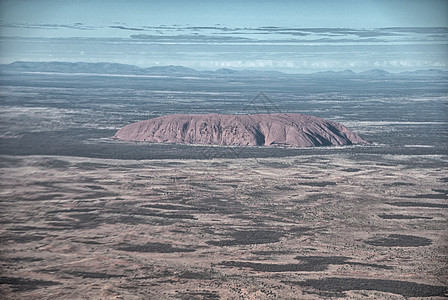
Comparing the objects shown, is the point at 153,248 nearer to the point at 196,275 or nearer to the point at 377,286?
the point at 196,275

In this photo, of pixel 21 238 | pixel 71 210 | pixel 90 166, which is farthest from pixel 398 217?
pixel 90 166

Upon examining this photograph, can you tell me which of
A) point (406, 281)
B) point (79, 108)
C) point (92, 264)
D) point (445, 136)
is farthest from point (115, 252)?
point (79, 108)

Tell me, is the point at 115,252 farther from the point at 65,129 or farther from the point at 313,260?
the point at 65,129

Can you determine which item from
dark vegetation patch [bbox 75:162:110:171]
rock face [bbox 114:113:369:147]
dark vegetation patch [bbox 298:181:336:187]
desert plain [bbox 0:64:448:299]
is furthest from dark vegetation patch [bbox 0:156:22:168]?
dark vegetation patch [bbox 298:181:336:187]

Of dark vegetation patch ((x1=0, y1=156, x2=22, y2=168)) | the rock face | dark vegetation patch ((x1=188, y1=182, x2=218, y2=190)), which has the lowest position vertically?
dark vegetation patch ((x1=188, y1=182, x2=218, y2=190))

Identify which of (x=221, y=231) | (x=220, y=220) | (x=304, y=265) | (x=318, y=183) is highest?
(x=318, y=183)

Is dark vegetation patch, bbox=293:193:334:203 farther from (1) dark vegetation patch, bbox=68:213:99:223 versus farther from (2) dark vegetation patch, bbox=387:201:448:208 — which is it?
(1) dark vegetation patch, bbox=68:213:99:223

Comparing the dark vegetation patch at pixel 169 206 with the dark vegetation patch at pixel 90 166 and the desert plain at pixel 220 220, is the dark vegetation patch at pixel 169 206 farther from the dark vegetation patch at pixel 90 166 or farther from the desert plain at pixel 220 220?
the dark vegetation patch at pixel 90 166

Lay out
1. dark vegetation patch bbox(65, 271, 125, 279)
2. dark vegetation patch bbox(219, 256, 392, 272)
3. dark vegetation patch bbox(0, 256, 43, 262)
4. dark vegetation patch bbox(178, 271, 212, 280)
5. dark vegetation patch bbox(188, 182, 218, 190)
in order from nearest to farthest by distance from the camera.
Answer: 1. dark vegetation patch bbox(65, 271, 125, 279)
2. dark vegetation patch bbox(178, 271, 212, 280)
3. dark vegetation patch bbox(219, 256, 392, 272)
4. dark vegetation patch bbox(0, 256, 43, 262)
5. dark vegetation patch bbox(188, 182, 218, 190)
